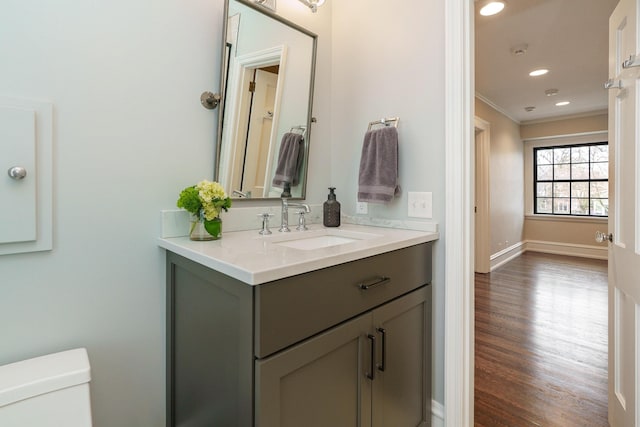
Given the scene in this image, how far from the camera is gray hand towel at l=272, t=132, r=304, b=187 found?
1637mm

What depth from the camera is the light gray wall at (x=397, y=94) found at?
147 centimetres

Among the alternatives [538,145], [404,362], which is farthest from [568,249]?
[404,362]

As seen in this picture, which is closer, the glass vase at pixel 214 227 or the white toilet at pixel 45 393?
the white toilet at pixel 45 393

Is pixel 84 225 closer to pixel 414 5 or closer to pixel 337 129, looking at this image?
pixel 337 129

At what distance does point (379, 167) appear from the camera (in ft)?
5.19

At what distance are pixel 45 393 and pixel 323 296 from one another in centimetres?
76

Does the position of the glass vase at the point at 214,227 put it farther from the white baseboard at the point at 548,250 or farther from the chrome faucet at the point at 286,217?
the white baseboard at the point at 548,250

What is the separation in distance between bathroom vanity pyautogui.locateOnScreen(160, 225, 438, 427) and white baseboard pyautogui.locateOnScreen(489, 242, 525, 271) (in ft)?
12.6

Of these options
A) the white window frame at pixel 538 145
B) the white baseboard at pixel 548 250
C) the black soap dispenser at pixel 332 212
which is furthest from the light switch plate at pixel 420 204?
the white window frame at pixel 538 145

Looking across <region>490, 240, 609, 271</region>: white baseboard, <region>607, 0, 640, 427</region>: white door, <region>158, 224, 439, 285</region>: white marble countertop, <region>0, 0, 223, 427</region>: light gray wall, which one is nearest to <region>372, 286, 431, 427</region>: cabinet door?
<region>158, 224, 439, 285</region>: white marble countertop

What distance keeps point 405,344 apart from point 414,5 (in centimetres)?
157

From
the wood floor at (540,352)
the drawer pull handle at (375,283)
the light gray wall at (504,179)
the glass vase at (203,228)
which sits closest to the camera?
the drawer pull handle at (375,283)

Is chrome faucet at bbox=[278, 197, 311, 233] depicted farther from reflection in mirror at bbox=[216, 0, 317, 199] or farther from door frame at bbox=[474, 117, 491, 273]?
door frame at bbox=[474, 117, 491, 273]

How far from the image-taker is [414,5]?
1.54m
